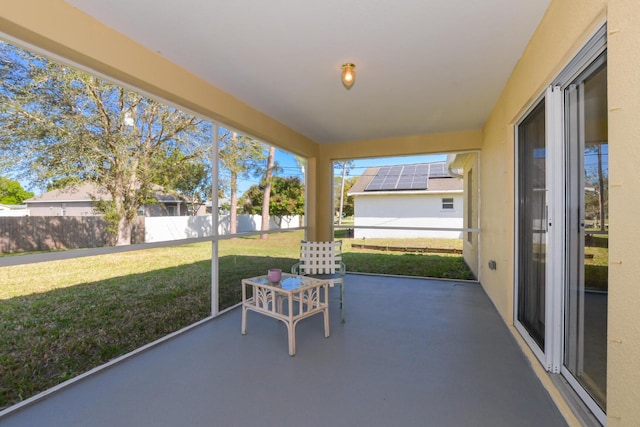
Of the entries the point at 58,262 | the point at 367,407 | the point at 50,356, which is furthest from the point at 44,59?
the point at 367,407

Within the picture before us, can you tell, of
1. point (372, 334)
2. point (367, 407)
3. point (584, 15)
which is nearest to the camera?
point (584, 15)

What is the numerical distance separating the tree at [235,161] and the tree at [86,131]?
65 cm

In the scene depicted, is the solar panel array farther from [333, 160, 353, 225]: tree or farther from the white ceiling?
the white ceiling

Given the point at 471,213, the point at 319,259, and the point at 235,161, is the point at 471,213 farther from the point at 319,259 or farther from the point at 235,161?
the point at 235,161

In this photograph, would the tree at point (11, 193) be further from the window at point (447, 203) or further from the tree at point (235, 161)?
the window at point (447, 203)

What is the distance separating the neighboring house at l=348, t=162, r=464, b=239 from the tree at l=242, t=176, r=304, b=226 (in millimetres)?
1109

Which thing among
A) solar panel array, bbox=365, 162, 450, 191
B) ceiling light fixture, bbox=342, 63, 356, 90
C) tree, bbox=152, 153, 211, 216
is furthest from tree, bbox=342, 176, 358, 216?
ceiling light fixture, bbox=342, 63, 356, 90

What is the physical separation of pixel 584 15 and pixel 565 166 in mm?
827

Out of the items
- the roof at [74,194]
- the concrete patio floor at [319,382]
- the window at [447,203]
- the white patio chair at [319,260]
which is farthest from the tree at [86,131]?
the window at [447,203]

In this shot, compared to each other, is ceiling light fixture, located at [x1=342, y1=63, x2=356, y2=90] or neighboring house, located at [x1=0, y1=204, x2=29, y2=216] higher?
ceiling light fixture, located at [x1=342, y1=63, x2=356, y2=90]

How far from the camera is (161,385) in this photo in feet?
6.57

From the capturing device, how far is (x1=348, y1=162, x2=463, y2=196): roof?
5391 millimetres

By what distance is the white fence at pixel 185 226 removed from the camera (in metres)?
2.67

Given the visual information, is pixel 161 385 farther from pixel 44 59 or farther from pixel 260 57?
pixel 260 57
